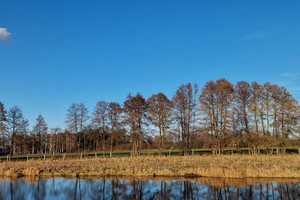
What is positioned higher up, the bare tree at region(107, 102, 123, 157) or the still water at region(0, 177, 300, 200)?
the bare tree at region(107, 102, 123, 157)

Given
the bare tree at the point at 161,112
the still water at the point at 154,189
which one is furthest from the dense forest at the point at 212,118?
the still water at the point at 154,189

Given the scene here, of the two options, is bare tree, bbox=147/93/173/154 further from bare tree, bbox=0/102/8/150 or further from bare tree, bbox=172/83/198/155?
bare tree, bbox=0/102/8/150

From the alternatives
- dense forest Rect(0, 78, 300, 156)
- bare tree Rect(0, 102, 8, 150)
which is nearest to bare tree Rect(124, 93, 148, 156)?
dense forest Rect(0, 78, 300, 156)

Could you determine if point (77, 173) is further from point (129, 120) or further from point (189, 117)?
point (189, 117)

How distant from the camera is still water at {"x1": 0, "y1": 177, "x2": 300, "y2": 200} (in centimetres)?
1375

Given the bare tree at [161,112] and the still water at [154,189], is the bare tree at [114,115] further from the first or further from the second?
the still water at [154,189]

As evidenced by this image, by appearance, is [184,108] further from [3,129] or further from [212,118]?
[3,129]

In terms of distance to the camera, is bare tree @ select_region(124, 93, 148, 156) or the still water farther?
bare tree @ select_region(124, 93, 148, 156)

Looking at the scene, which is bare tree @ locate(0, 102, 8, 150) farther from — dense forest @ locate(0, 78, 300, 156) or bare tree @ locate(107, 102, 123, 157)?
bare tree @ locate(107, 102, 123, 157)

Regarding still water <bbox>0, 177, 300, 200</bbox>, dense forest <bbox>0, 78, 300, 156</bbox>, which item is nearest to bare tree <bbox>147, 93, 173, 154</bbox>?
dense forest <bbox>0, 78, 300, 156</bbox>

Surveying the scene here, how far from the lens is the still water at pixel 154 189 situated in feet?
45.1

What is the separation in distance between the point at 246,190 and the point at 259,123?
28481 millimetres

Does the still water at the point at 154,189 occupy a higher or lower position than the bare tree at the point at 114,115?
lower

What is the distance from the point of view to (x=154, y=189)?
15.6 meters
